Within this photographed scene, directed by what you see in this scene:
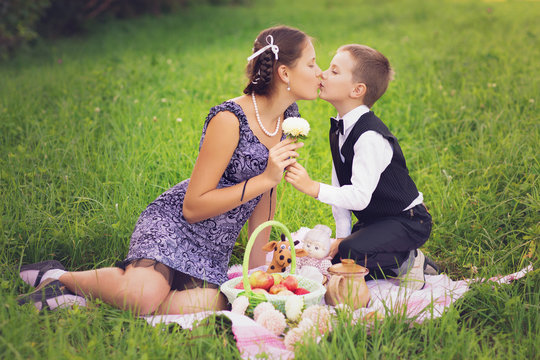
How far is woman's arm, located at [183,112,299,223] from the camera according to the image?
273cm

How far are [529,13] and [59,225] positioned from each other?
35.9 ft

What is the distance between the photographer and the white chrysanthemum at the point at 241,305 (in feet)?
7.92

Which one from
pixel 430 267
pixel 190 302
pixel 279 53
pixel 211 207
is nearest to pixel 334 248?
pixel 430 267

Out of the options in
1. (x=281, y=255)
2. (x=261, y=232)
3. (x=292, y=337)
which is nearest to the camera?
(x=292, y=337)

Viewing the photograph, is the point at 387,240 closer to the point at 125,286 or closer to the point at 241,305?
the point at 241,305

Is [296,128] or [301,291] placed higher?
[296,128]

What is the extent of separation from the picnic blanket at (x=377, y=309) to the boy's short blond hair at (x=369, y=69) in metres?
1.13

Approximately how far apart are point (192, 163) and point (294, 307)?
1957 mm

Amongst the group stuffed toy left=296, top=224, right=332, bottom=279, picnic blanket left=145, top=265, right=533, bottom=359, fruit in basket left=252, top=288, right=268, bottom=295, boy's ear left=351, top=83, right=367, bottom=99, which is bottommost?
picnic blanket left=145, top=265, right=533, bottom=359

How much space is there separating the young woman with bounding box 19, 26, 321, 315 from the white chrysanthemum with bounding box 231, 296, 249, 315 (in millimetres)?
166

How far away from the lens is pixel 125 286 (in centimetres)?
252

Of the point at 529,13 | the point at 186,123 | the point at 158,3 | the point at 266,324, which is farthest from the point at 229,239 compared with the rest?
the point at 158,3

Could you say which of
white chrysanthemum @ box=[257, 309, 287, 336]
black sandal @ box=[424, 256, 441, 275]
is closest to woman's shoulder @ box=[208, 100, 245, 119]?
white chrysanthemum @ box=[257, 309, 287, 336]

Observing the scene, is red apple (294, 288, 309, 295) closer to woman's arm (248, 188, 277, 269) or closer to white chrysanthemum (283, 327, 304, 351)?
white chrysanthemum (283, 327, 304, 351)
